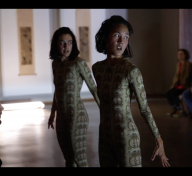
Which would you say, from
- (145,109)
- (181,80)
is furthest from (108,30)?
(181,80)

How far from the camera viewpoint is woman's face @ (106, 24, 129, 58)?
2330 mm

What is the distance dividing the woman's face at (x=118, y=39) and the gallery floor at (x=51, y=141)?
237 centimetres

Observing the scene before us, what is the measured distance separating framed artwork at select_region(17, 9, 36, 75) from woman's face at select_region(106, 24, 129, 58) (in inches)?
340

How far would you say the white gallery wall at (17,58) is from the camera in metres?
10.4

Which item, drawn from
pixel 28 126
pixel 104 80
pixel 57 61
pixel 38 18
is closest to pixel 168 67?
pixel 38 18

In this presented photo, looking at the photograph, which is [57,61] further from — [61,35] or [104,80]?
[104,80]

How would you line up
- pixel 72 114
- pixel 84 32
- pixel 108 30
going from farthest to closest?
pixel 84 32 → pixel 72 114 → pixel 108 30

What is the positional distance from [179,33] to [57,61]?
834 centimetres

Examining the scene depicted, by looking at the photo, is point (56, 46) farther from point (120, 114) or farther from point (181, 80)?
point (181, 80)

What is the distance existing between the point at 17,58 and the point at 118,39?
8.64m

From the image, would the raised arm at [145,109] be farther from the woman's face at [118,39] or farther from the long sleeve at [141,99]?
the woman's face at [118,39]

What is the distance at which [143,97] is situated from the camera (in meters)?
2.25

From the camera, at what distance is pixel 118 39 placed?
2338 mm

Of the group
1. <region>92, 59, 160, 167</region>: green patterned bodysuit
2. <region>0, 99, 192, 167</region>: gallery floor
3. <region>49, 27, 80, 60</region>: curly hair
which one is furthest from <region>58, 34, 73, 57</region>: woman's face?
<region>0, 99, 192, 167</region>: gallery floor
